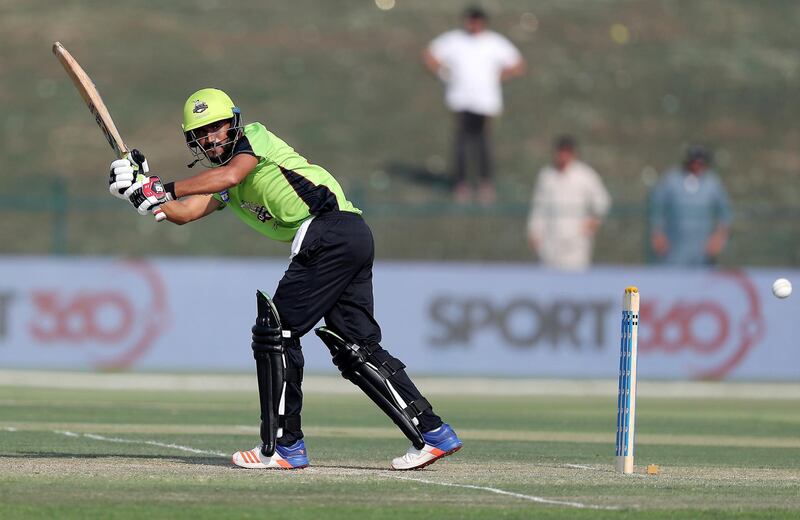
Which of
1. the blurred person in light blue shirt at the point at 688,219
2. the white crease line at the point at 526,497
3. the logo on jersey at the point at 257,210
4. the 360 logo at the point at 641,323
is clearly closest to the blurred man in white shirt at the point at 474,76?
the blurred person in light blue shirt at the point at 688,219

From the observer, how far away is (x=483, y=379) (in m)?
20.6

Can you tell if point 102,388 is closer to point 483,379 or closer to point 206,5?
point 483,379

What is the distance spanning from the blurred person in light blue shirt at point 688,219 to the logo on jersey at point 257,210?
12.8 metres

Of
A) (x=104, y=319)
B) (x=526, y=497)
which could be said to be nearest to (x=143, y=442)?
(x=526, y=497)

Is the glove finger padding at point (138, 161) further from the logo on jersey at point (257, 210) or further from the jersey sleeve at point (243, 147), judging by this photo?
the logo on jersey at point (257, 210)

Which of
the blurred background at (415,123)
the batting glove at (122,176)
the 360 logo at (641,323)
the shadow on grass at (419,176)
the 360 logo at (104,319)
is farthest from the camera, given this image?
the shadow on grass at (419,176)

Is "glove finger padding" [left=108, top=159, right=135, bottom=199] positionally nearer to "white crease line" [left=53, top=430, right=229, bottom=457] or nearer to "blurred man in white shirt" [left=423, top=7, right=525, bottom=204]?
"white crease line" [left=53, top=430, right=229, bottom=457]

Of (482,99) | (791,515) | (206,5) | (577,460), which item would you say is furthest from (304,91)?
(791,515)

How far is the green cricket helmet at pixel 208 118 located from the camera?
9289 millimetres

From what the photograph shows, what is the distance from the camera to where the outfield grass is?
7867mm

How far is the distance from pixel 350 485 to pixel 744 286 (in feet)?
43.0

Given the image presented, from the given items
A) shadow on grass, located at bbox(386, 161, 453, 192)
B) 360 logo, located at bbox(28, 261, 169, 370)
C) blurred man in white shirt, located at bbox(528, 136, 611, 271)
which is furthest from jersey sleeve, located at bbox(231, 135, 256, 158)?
shadow on grass, located at bbox(386, 161, 453, 192)

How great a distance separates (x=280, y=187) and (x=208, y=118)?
557 mm

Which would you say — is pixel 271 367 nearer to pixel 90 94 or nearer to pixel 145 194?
pixel 145 194
